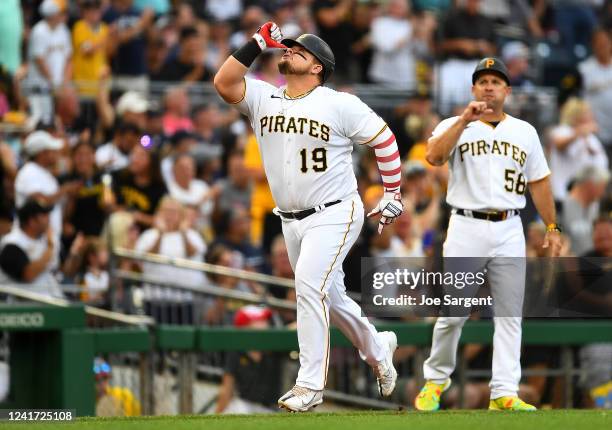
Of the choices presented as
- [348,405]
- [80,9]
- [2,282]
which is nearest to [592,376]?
[348,405]

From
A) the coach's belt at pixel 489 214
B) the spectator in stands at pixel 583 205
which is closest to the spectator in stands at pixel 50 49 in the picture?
the spectator in stands at pixel 583 205

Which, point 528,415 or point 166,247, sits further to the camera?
point 166,247

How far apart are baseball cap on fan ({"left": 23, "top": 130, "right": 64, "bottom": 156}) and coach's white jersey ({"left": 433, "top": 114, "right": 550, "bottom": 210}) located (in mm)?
5425

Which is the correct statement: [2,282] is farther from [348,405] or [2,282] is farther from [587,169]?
[587,169]

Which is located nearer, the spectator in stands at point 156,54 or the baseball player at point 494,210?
the baseball player at point 494,210

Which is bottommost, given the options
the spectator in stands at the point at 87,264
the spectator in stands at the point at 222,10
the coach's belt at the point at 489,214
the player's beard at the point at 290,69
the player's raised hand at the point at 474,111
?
the spectator in stands at the point at 87,264

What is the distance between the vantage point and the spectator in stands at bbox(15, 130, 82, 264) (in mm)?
12922

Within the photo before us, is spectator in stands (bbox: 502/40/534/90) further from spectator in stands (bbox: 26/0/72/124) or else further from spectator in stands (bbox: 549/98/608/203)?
spectator in stands (bbox: 26/0/72/124)

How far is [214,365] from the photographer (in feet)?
37.7

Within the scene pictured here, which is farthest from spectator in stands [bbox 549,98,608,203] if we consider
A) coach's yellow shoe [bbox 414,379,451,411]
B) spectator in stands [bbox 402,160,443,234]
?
coach's yellow shoe [bbox 414,379,451,411]

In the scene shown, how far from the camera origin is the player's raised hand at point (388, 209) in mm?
8273

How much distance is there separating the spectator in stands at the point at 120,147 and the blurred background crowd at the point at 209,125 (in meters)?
0.02

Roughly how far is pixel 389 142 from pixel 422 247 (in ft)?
18.1

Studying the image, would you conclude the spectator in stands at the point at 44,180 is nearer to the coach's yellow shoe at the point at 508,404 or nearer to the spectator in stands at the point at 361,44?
the spectator in stands at the point at 361,44
